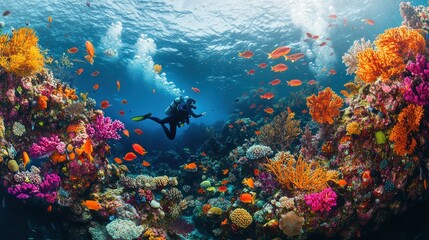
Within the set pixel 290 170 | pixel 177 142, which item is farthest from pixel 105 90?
pixel 290 170

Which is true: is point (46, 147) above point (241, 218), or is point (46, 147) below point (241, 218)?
above

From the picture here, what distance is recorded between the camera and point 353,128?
18.3 ft

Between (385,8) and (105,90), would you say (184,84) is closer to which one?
(105,90)

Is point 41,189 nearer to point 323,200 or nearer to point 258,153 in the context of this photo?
point 323,200

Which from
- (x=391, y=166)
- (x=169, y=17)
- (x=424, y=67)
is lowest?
(x=391, y=166)

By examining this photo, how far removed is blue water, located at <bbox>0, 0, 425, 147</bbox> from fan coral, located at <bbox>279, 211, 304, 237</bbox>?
12736 mm

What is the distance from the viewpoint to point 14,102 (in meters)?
5.93

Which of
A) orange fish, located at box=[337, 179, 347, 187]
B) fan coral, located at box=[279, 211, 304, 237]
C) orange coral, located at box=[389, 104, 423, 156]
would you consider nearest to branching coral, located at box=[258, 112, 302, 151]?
orange fish, located at box=[337, 179, 347, 187]

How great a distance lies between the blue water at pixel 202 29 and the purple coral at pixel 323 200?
40.0 feet

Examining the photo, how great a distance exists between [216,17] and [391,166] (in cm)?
1729

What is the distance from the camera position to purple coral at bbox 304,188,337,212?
5137 mm

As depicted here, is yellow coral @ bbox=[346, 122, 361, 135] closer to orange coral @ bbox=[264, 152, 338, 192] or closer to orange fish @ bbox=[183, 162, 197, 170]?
orange coral @ bbox=[264, 152, 338, 192]

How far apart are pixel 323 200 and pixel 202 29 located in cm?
1889

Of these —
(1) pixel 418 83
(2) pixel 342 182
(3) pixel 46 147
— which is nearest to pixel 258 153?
(2) pixel 342 182
